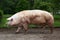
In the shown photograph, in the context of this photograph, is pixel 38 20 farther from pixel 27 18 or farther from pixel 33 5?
pixel 33 5

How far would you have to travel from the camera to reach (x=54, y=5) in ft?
72.3

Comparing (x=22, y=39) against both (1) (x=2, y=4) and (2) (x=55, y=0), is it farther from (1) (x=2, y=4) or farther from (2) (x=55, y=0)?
(1) (x=2, y=4)

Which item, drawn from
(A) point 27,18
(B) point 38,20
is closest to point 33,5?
(B) point 38,20

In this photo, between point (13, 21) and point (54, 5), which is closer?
point (13, 21)

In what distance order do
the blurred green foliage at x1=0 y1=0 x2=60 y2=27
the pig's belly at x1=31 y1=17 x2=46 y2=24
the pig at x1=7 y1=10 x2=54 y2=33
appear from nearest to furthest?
1. the pig at x1=7 y1=10 x2=54 y2=33
2. the pig's belly at x1=31 y1=17 x2=46 y2=24
3. the blurred green foliage at x1=0 y1=0 x2=60 y2=27

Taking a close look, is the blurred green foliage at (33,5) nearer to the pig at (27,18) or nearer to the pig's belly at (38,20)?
the pig at (27,18)

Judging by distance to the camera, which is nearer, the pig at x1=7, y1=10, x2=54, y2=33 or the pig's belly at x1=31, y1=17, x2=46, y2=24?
the pig at x1=7, y1=10, x2=54, y2=33

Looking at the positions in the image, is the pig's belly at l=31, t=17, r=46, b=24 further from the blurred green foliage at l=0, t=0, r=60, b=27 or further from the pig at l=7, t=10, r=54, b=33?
the blurred green foliage at l=0, t=0, r=60, b=27

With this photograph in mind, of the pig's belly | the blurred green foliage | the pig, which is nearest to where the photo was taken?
the pig

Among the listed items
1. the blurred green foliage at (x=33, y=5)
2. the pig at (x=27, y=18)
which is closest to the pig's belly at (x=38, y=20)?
the pig at (x=27, y=18)

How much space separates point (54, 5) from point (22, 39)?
11797 mm

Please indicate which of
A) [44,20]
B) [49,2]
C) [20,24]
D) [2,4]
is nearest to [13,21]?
[20,24]

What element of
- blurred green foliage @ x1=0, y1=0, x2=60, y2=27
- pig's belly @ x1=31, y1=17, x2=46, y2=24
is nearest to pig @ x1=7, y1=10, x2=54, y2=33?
pig's belly @ x1=31, y1=17, x2=46, y2=24

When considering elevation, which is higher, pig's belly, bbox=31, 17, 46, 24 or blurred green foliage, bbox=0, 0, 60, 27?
blurred green foliage, bbox=0, 0, 60, 27
